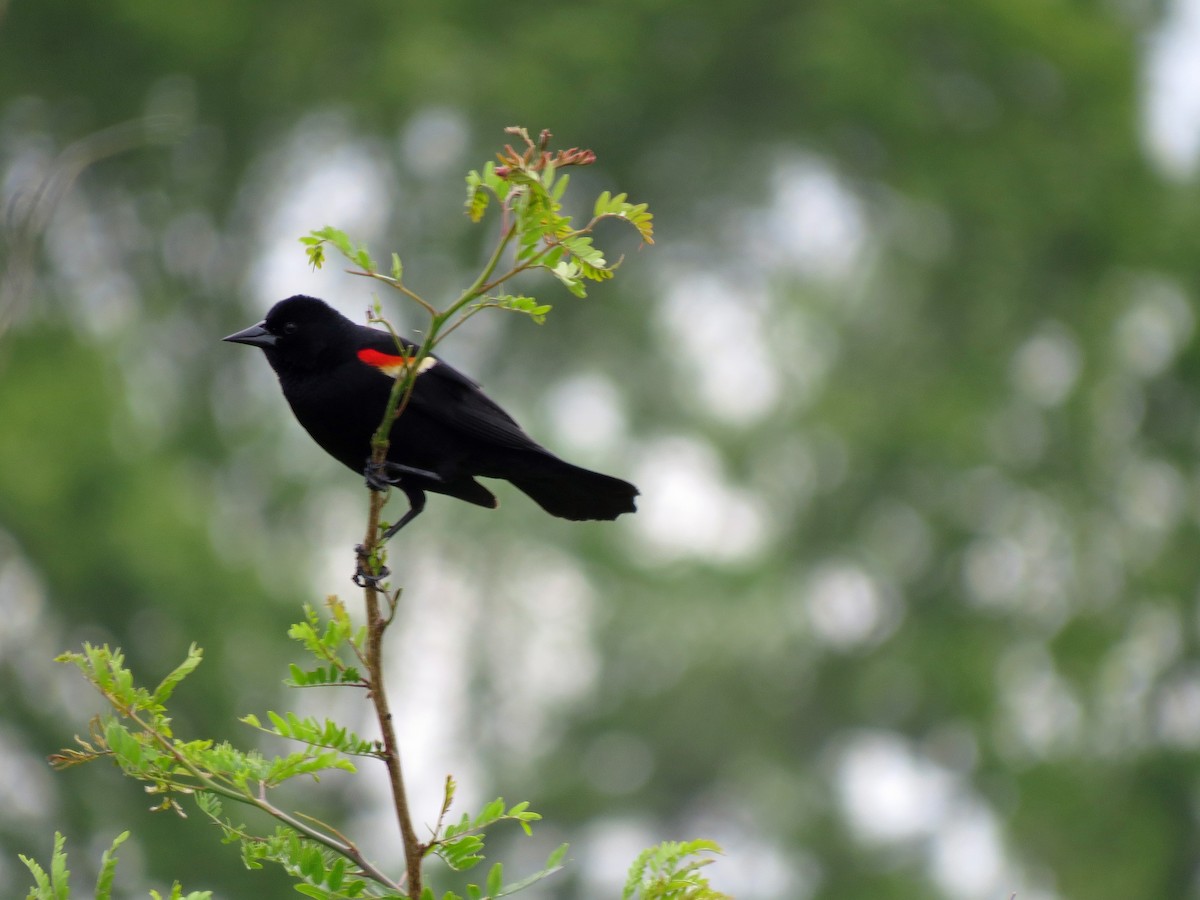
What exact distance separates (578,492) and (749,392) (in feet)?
39.3

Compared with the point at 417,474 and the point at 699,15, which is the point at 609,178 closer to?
the point at 699,15

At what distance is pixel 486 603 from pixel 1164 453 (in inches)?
246

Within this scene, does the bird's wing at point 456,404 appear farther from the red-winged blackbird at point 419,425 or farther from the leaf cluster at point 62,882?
the leaf cluster at point 62,882

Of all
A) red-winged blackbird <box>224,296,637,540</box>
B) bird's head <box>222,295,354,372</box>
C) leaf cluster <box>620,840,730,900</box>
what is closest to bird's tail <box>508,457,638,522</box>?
red-winged blackbird <box>224,296,637,540</box>

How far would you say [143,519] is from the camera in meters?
Answer: 10.6

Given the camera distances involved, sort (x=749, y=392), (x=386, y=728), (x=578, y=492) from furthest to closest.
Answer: (x=749, y=392) → (x=578, y=492) → (x=386, y=728)

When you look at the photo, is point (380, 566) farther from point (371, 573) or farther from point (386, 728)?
point (386, 728)

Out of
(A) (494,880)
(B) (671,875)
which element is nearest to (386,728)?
(A) (494,880)

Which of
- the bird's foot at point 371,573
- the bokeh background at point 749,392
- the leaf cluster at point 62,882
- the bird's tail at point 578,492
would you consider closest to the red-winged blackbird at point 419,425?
the bird's tail at point 578,492

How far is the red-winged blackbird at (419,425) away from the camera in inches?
129

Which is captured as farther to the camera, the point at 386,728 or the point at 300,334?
the point at 300,334

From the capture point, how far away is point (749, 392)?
15148mm

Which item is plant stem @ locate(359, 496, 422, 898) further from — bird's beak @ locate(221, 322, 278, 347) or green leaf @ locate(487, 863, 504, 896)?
bird's beak @ locate(221, 322, 278, 347)

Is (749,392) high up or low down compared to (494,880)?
up
